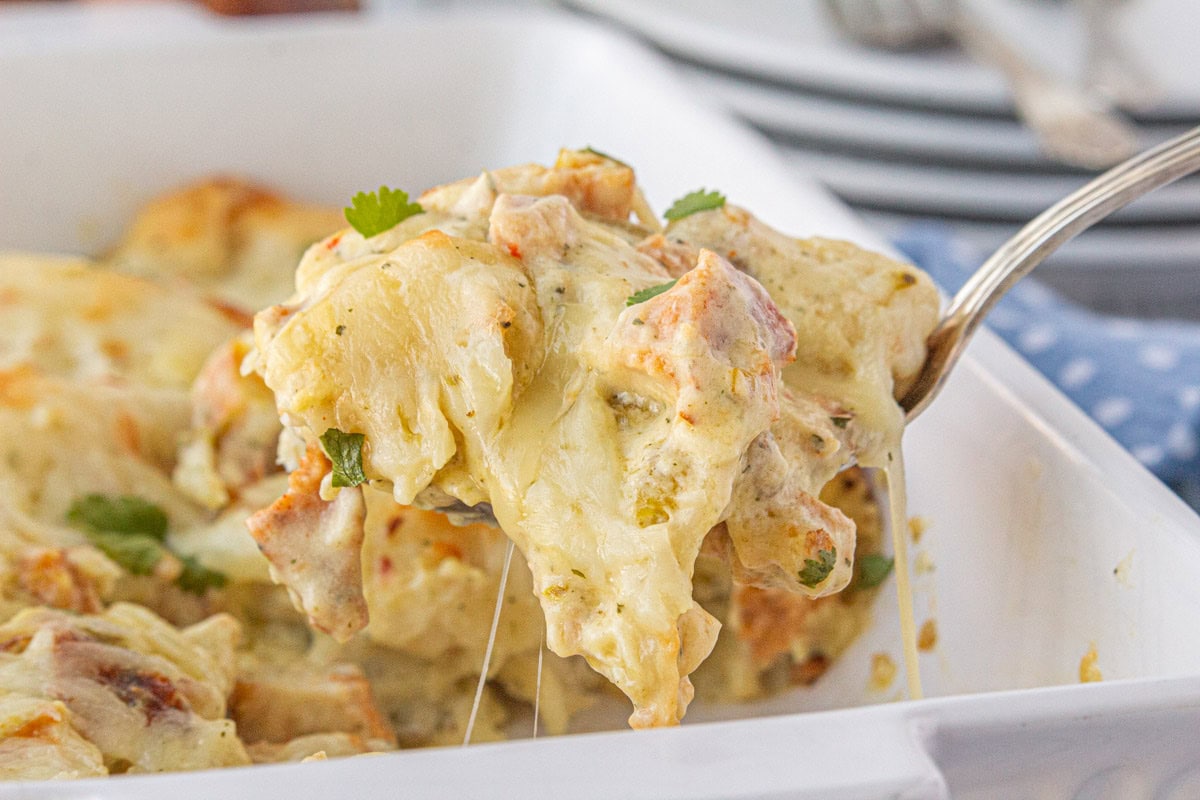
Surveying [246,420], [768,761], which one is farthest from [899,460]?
[246,420]

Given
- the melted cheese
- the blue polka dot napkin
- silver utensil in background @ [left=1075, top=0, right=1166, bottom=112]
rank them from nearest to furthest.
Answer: the melted cheese → the blue polka dot napkin → silver utensil in background @ [left=1075, top=0, right=1166, bottom=112]

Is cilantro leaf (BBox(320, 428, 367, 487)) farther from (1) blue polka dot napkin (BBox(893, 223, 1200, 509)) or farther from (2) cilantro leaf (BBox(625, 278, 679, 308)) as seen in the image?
(1) blue polka dot napkin (BBox(893, 223, 1200, 509))

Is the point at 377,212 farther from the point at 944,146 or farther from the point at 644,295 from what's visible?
the point at 944,146

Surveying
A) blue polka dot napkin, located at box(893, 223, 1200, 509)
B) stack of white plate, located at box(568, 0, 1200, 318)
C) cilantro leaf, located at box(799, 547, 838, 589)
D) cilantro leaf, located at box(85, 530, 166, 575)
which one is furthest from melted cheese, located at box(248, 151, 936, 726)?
stack of white plate, located at box(568, 0, 1200, 318)

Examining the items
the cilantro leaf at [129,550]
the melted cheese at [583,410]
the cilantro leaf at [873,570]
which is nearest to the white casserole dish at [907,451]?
the cilantro leaf at [873,570]

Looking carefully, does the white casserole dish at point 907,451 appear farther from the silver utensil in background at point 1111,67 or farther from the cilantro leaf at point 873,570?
the silver utensil in background at point 1111,67

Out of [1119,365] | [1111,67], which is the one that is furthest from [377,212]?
[1111,67]

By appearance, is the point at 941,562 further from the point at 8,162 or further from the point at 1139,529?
the point at 8,162
